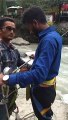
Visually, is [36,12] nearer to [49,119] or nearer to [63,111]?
[49,119]

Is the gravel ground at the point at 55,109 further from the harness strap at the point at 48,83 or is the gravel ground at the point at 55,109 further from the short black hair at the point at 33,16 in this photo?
the short black hair at the point at 33,16

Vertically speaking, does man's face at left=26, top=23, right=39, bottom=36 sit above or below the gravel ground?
above

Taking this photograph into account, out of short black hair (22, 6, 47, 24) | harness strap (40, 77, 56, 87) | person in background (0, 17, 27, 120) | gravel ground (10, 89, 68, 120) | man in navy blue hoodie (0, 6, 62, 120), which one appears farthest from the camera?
gravel ground (10, 89, 68, 120)

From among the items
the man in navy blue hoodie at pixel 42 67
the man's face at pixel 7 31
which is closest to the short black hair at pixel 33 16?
the man in navy blue hoodie at pixel 42 67

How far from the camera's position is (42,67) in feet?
9.06

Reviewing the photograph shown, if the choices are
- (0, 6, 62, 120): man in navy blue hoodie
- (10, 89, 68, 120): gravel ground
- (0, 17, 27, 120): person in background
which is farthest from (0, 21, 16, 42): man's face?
(10, 89, 68, 120): gravel ground

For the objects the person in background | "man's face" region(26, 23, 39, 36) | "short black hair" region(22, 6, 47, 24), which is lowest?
the person in background

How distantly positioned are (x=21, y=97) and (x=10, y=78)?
10.8ft

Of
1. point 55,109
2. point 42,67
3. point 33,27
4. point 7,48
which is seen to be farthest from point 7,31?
point 55,109

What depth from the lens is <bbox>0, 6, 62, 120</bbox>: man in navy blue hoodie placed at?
2791 mm

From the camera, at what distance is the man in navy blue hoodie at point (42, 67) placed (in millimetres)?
2791

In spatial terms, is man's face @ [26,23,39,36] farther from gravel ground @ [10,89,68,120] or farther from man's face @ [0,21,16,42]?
gravel ground @ [10,89,68,120]

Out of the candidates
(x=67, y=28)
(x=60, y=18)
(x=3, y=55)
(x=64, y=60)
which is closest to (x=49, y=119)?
(x=3, y=55)

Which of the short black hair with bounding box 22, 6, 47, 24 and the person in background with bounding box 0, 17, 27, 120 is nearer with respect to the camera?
the short black hair with bounding box 22, 6, 47, 24
